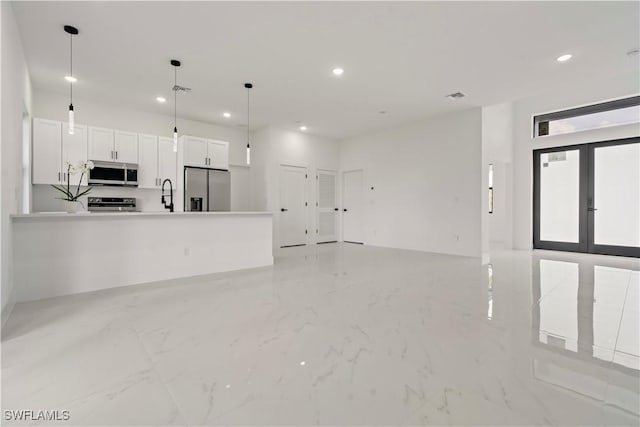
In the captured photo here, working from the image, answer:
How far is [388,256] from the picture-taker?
19.7 ft

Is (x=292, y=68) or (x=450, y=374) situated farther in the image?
(x=292, y=68)

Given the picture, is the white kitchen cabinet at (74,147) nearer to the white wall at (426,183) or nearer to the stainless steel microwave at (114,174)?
the stainless steel microwave at (114,174)

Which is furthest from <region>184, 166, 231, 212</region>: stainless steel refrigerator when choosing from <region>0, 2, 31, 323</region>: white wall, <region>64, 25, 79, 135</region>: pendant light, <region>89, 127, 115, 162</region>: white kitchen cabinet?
<region>0, 2, 31, 323</region>: white wall

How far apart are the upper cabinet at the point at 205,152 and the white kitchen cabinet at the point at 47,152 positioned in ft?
6.27

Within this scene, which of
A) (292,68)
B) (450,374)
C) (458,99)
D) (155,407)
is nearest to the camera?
(155,407)

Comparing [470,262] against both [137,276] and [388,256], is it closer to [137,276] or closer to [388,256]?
[388,256]

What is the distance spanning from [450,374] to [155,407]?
1606mm

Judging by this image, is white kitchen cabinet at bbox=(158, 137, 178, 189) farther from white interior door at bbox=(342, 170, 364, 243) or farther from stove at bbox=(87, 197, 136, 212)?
white interior door at bbox=(342, 170, 364, 243)

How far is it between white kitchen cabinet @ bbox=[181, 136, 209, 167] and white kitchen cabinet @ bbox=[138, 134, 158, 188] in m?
0.53

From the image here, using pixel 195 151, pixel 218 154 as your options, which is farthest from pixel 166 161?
pixel 218 154

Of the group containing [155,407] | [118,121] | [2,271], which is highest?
[118,121]

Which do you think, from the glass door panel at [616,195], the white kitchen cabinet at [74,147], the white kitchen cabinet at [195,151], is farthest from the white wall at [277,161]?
the glass door panel at [616,195]

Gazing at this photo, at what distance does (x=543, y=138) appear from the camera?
6.81 metres

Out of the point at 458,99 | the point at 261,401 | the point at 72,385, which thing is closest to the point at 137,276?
the point at 72,385
